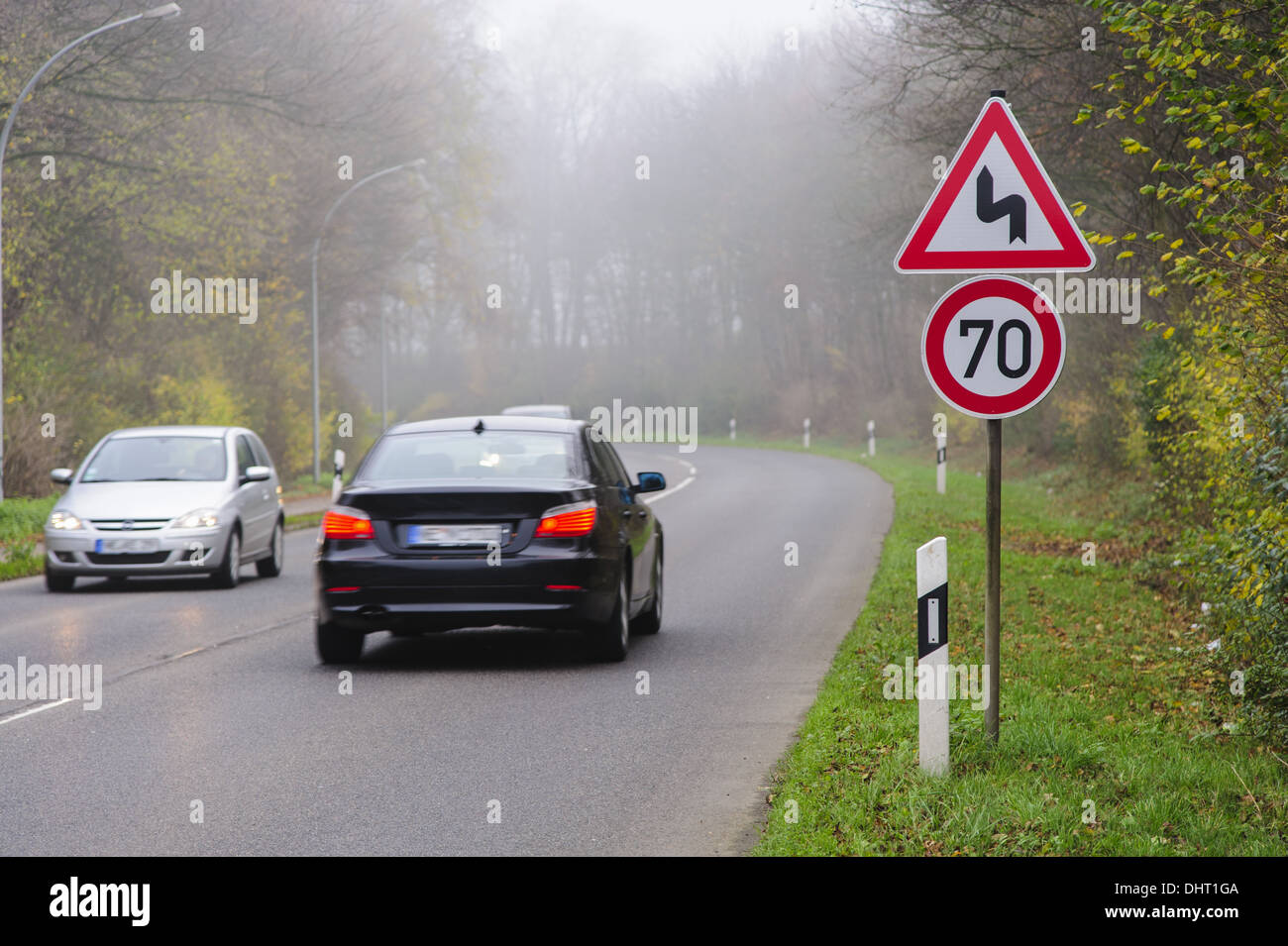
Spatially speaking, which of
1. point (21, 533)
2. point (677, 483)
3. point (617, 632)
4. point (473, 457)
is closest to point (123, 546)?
point (21, 533)

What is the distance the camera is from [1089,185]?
66.2 feet

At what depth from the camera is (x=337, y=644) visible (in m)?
10.4

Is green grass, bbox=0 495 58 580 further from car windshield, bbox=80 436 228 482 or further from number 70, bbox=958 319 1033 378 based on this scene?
number 70, bbox=958 319 1033 378

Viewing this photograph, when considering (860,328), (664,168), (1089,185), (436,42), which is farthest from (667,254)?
(1089,185)

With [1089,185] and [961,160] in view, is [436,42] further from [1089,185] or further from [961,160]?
[961,160]

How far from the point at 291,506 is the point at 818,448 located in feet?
87.2

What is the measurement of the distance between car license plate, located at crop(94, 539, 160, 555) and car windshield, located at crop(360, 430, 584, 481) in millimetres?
5491

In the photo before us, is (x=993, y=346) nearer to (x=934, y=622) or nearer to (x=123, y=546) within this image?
→ (x=934, y=622)

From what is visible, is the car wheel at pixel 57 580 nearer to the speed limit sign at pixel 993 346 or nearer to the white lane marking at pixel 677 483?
the white lane marking at pixel 677 483

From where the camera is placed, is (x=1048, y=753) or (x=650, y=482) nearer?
(x=1048, y=753)

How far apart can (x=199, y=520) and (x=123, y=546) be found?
77 centimetres

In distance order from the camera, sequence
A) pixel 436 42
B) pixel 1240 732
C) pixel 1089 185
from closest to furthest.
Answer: pixel 1240 732 → pixel 1089 185 → pixel 436 42

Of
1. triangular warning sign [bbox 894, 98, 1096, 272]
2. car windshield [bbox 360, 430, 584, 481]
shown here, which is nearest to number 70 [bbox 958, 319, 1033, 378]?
triangular warning sign [bbox 894, 98, 1096, 272]

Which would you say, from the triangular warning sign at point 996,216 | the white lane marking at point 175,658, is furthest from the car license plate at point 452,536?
the triangular warning sign at point 996,216
